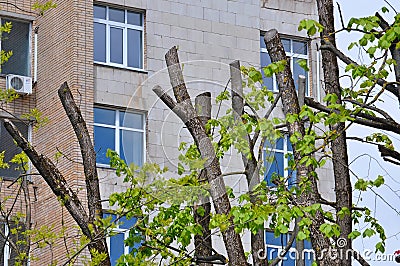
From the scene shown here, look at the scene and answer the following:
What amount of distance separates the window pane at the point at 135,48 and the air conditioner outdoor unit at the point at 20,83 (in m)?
2.09

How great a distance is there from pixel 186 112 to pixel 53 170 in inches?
76.4

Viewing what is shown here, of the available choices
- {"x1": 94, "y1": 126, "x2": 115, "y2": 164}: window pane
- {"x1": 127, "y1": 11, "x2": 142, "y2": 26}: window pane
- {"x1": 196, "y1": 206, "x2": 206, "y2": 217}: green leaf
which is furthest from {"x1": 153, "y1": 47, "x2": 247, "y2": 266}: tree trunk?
{"x1": 127, "y1": 11, "x2": 142, "y2": 26}: window pane

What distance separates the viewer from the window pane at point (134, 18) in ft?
81.3

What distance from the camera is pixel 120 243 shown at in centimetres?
2345

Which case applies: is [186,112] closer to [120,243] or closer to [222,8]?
[120,243]

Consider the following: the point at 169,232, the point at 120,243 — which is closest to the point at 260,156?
the point at 169,232

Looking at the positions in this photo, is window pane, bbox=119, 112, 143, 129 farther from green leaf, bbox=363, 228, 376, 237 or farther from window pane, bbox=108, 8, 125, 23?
green leaf, bbox=363, 228, 376, 237

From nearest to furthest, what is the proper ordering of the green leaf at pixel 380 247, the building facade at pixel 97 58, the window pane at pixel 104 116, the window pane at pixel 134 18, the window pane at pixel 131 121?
the green leaf at pixel 380 247 → the window pane at pixel 131 121 → the building facade at pixel 97 58 → the window pane at pixel 104 116 → the window pane at pixel 134 18

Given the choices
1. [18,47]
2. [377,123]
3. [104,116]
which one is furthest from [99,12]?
[377,123]

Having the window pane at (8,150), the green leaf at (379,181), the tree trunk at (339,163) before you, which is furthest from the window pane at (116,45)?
the green leaf at (379,181)

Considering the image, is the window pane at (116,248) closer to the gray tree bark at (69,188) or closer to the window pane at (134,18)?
the window pane at (134,18)

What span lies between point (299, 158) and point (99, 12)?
13504 millimetres

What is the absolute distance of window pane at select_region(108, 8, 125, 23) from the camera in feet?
80.7

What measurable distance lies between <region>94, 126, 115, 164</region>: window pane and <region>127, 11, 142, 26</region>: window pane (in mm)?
2371
